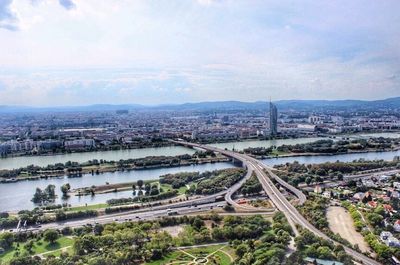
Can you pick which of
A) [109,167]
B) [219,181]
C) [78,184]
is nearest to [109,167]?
[109,167]

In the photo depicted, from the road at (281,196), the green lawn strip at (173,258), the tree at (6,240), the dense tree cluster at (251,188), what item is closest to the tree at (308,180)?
the road at (281,196)

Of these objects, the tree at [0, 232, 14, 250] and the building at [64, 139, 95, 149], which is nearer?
the tree at [0, 232, 14, 250]

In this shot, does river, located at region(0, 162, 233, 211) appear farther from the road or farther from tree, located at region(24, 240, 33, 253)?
tree, located at region(24, 240, 33, 253)

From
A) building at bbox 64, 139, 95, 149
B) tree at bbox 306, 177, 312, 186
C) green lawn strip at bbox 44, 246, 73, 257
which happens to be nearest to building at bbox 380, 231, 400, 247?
tree at bbox 306, 177, 312, 186

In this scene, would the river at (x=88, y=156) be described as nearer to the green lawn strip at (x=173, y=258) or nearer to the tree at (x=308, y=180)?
the tree at (x=308, y=180)

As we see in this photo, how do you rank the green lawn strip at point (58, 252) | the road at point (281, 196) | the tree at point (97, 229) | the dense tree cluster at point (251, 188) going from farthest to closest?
1. the dense tree cluster at point (251, 188)
2. the tree at point (97, 229)
3. the green lawn strip at point (58, 252)
4. the road at point (281, 196)
